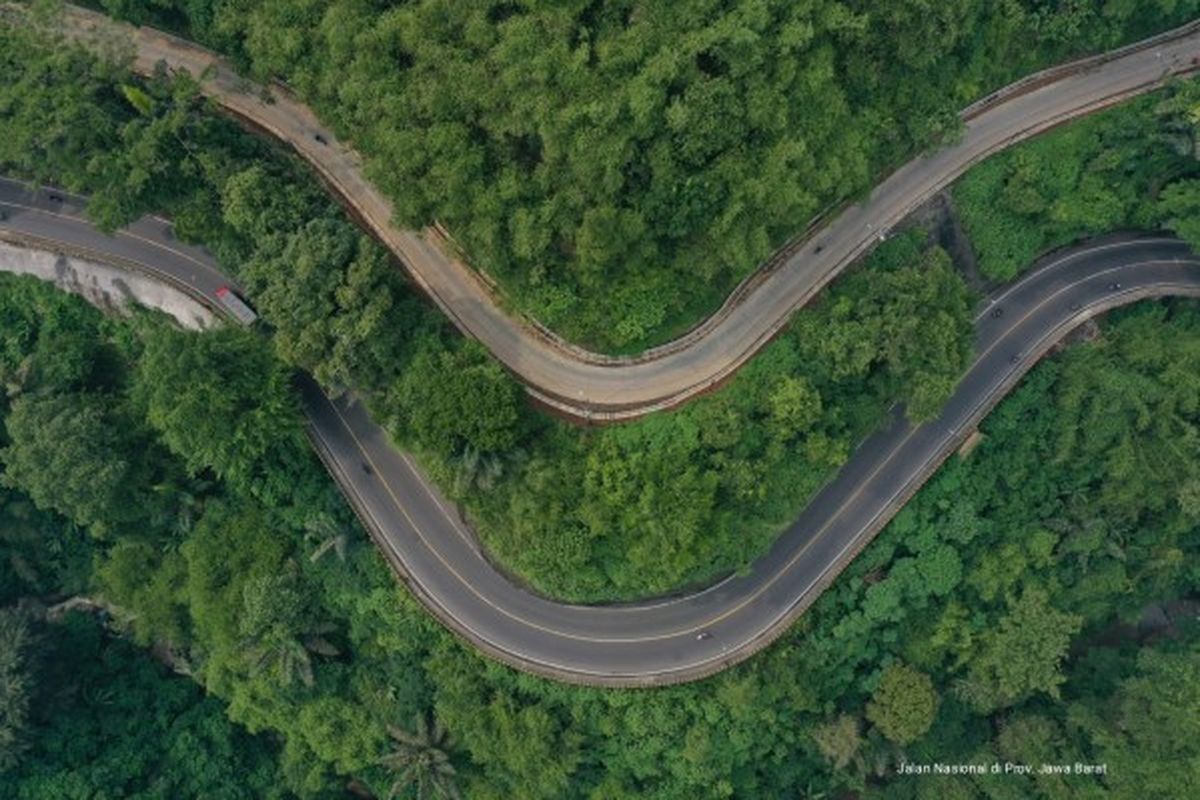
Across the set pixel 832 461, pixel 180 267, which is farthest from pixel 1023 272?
pixel 180 267

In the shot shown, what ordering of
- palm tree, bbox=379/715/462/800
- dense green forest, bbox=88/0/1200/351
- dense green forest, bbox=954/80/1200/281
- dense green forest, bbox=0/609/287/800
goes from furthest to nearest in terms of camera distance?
dense green forest, bbox=0/609/287/800 < dense green forest, bbox=954/80/1200/281 < palm tree, bbox=379/715/462/800 < dense green forest, bbox=88/0/1200/351

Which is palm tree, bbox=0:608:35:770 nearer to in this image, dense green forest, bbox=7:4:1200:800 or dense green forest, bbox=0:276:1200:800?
dense green forest, bbox=7:4:1200:800

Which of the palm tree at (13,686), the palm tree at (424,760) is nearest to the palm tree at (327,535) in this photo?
the palm tree at (424,760)

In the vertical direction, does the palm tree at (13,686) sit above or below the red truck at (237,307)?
below

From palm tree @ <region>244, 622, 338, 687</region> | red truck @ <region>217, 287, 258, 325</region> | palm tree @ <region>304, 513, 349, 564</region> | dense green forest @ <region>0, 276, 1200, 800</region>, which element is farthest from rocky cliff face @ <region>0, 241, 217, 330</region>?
palm tree @ <region>244, 622, 338, 687</region>

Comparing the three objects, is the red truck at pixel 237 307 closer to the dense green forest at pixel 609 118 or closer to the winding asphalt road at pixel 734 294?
the winding asphalt road at pixel 734 294

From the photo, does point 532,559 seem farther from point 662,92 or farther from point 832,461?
point 662,92

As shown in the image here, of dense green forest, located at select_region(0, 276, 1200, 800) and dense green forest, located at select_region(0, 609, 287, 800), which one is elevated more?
dense green forest, located at select_region(0, 276, 1200, 800)
